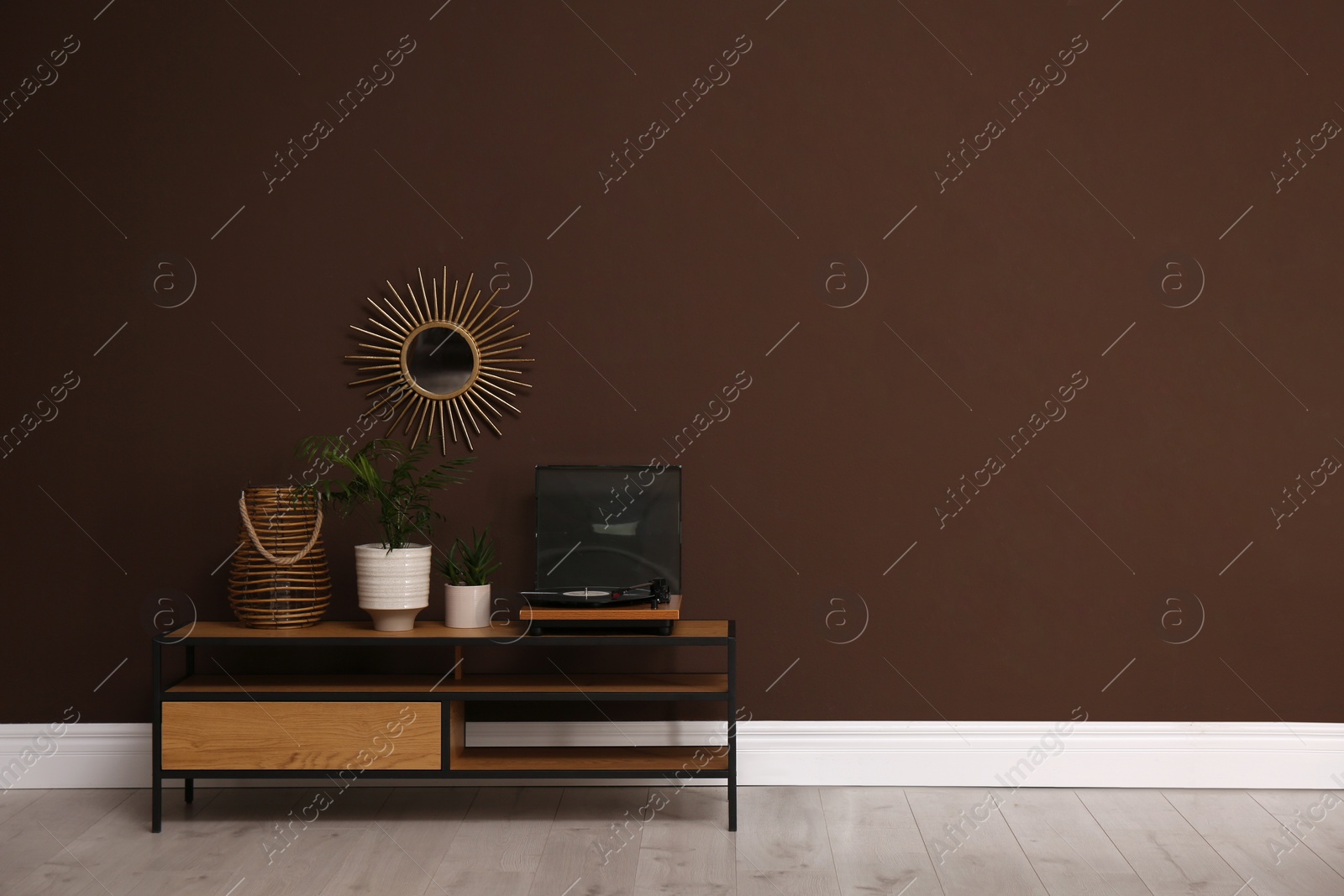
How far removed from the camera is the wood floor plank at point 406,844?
238cm

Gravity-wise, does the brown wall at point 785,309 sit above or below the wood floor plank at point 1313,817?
above

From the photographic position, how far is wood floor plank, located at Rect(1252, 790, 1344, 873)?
2619 millimetres

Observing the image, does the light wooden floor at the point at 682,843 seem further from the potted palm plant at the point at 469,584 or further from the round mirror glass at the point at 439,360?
the round mirror glass at the point at 439,360

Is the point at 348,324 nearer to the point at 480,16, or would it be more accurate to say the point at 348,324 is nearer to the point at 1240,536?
the point at 480,16

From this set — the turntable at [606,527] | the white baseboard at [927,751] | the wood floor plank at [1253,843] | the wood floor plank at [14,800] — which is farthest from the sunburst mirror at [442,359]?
the wood floor plank at [1253,843]

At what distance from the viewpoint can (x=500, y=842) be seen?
2.63 m

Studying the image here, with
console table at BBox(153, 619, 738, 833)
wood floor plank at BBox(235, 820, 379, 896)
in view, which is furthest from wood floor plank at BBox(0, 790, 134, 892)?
wood floor plank at BBox(235, 820, 379, 896)

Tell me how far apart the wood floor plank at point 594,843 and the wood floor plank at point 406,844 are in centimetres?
26

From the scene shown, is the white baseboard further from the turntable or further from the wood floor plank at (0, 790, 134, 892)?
the turntable

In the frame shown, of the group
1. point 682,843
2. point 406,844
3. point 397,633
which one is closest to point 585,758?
point 682,843

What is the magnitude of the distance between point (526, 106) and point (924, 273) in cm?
129

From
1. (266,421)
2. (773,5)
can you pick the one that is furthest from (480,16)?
(266,421)

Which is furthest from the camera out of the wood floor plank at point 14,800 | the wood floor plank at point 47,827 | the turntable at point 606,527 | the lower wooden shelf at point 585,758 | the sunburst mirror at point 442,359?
the sunburst mirror at point 442,359

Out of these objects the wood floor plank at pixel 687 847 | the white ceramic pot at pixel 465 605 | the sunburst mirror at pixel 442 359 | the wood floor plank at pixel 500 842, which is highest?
the sunburst mirror at pixel 442 359
